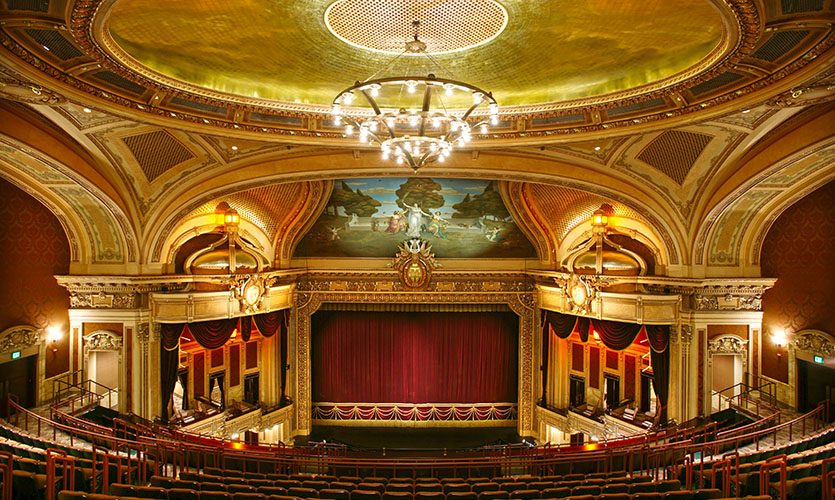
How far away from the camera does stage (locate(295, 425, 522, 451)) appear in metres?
15.5

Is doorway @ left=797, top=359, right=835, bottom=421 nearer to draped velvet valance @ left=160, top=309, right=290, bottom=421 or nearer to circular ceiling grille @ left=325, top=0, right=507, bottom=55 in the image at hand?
circular ceiling grille @ left=325, top=0, right=507, bottom=55

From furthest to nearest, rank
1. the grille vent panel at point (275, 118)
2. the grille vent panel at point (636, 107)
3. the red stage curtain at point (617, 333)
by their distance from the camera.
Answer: the red stage curtain at point (617, 333) → the grille vent panel at point (275, 118) → the grille vent panel at point (636, 107)

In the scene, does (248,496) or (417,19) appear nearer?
(417,19)

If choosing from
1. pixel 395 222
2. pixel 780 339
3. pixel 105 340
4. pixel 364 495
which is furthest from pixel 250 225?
pixel 780 339

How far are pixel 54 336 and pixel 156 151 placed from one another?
5.27 m

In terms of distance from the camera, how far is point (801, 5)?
511cm

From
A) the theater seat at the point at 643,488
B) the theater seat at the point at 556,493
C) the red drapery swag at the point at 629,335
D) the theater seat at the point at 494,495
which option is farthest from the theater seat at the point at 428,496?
the red drapery swag at the point at 629,335

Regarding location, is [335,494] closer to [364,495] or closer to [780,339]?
[364,495]

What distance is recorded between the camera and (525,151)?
11367 millimetres

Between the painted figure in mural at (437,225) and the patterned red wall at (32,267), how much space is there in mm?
8991

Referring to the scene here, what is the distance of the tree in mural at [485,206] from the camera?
1438 centimetres

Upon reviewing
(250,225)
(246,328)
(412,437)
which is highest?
(250,225)

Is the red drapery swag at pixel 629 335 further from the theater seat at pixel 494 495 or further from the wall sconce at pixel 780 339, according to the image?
the theater seat at pixel 494 495

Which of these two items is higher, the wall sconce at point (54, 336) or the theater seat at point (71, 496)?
the wall sconce at point (54, 336)
